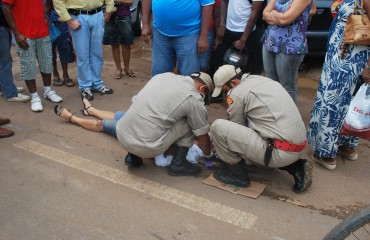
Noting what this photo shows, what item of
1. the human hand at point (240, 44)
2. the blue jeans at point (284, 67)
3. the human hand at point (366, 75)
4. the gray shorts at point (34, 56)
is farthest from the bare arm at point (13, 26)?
the human hand at point (366, 75)

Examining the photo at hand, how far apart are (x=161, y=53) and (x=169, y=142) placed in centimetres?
130

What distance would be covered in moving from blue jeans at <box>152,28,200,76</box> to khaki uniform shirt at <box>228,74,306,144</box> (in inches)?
43.9

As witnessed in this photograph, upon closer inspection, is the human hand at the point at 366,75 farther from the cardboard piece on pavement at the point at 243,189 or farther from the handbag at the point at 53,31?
the handbag at the point at 53,31

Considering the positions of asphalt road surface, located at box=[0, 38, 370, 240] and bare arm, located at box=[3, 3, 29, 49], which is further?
bare arm, located at box=[3, 3, 29, 49]

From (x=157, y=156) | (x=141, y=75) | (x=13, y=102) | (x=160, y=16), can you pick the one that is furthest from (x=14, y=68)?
(x=157, y=156)

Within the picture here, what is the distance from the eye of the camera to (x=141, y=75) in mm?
5785

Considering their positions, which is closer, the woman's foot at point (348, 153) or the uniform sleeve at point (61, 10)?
the woman's foot at point (348, 153)

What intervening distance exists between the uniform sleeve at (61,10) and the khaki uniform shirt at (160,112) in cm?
191

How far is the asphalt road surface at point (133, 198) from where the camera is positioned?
2537 mm

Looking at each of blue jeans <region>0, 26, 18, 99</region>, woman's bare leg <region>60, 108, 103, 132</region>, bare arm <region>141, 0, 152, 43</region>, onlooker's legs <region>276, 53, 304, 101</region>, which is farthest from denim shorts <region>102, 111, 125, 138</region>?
onlooker's legs <region>276, 53, 304, 101</region>

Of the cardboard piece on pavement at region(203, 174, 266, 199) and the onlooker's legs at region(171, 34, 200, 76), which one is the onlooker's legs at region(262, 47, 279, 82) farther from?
the cardboard piece on pavement at region(203, 174, 266, 199)

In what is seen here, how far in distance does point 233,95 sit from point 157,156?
2.85 feet

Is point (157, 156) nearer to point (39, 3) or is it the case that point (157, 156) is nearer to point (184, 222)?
point (184, 222)

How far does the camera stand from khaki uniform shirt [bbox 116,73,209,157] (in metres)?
2.93
